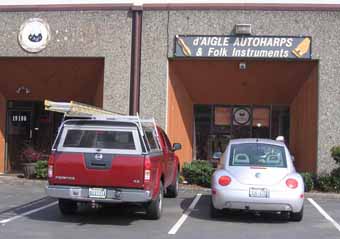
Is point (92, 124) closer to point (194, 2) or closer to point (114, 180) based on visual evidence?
point (114, 180)

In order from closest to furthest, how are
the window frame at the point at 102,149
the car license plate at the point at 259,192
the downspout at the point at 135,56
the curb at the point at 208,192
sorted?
the window frame at the point at 102,149
the car license plate at the point at 259,192
the curb at the point at 208,192
the downspout at the point at 135,56

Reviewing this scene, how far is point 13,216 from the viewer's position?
1126cm

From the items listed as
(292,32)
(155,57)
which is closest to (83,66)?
(155,57)

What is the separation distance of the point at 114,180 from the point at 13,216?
2.44m

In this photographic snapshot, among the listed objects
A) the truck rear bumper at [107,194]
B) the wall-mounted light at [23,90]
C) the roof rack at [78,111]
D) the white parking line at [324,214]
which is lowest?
the white parking line at [324,214]

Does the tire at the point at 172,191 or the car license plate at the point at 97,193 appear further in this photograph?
the tire at the point at 172,191

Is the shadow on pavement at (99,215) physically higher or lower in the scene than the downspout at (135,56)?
lower

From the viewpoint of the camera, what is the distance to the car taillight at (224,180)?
1076 cm

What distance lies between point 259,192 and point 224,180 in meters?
0.69

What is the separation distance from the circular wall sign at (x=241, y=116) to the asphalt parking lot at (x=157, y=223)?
828cm

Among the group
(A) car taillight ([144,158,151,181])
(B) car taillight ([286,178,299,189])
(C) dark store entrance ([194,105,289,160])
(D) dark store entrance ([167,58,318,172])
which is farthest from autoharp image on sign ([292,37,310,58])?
(A) car taillight ([144,158,151,181])

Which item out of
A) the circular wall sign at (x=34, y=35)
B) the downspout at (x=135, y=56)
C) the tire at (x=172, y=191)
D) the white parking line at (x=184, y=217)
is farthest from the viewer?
the circular wall sign at (x=34, y=35)

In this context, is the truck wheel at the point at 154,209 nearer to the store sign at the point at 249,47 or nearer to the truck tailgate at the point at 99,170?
the truck tailgate at the point at 99,170

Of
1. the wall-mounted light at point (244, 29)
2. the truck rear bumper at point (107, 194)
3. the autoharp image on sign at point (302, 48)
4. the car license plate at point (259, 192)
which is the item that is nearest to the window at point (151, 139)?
the truck rear bumper at point (107, 194)
